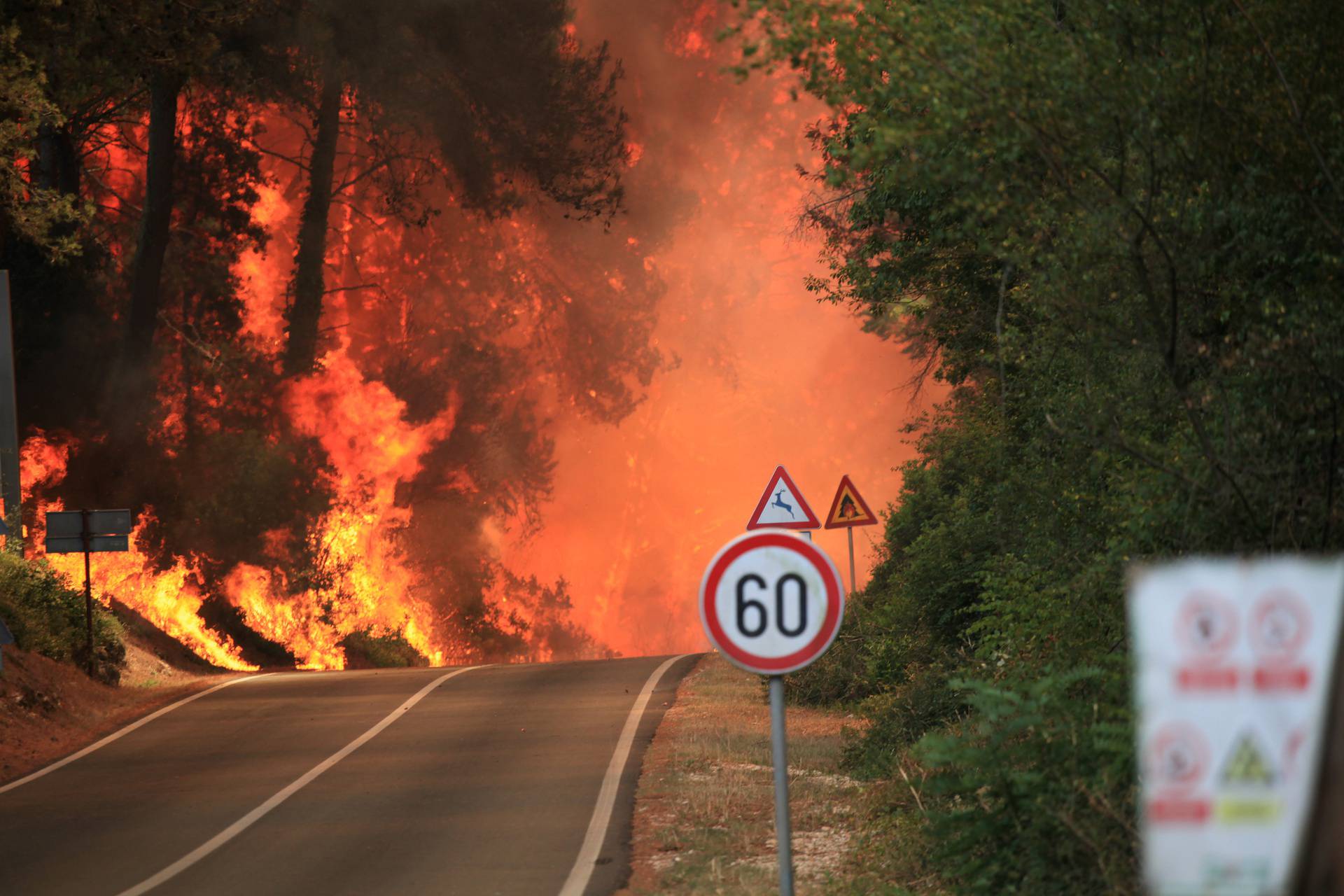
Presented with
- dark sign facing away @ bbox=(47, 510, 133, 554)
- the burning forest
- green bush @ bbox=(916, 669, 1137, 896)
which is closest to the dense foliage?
green bush @ bbox=(916, 669, 1137, 896)

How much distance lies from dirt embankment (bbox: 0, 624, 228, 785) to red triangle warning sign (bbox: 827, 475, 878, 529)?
31.6 feet

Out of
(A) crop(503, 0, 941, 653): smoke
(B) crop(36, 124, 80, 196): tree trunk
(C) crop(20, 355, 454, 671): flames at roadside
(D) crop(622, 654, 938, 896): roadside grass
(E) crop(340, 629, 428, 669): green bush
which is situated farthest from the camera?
(A) crop(503, 0, 941, 653): smoke

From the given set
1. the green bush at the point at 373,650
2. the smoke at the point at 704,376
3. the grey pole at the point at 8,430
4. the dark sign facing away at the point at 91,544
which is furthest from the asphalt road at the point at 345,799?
the smoke at the point at 704,376

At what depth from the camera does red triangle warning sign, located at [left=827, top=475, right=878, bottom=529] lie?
19422 millimetres

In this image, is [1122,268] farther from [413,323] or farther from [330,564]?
[413,323]

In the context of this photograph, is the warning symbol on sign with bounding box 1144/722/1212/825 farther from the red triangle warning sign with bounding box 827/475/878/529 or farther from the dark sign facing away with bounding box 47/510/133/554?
the dark sign facing away with bounding box 47/510/133/554

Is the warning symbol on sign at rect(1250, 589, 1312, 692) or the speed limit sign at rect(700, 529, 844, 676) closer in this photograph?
the warning symbol on sign at rect(1250, 589, 1312, 692)

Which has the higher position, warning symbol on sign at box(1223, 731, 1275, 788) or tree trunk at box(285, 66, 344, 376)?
tree trunk at box(285, 66, 344, 376)

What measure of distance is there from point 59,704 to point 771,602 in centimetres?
1465

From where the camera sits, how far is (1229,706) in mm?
2658

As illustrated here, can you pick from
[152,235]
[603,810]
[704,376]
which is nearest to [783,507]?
[603,810]

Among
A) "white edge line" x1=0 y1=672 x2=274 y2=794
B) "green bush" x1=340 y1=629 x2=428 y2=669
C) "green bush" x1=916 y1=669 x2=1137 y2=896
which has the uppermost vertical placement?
"green bush" x1=916 y1=669 x2=1137 y2=896

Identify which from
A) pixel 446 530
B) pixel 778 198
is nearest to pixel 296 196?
pixel 446 530

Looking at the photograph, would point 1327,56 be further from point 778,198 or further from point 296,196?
point 778,198
